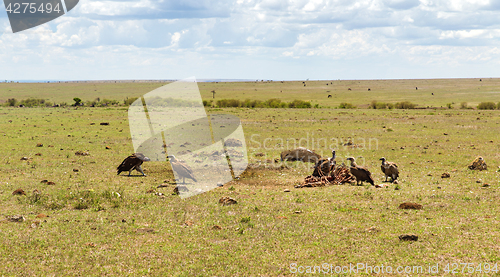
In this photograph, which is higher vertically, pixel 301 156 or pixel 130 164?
pixel 130 164

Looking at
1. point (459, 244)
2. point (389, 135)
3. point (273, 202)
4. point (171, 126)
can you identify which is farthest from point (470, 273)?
point (171, 126)

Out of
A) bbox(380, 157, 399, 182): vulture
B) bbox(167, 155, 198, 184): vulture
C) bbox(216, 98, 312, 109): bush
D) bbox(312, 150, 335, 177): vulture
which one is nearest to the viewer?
bbox(167, 155, 198, 184): vulture

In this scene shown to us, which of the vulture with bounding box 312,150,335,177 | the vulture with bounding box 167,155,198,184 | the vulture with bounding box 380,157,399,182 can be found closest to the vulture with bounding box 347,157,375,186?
the vulture with bounding box 380,157,399,182

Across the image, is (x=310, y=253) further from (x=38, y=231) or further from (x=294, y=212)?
(x=38, y=231)

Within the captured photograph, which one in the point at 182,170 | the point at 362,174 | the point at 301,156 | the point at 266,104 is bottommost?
the point at 301,156

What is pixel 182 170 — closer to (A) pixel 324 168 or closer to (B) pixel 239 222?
(B) pixel 239 222

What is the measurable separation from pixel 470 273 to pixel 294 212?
5.09 metres

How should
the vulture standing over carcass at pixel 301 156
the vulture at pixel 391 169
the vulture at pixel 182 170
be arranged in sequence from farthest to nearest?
the vulture standing over carcass at pixel 301 156 < the vulture at pixel 391 169 < the vulture at pixel 182 170

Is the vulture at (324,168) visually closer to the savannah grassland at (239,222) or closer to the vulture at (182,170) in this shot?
the savannah grassland at (239,222)

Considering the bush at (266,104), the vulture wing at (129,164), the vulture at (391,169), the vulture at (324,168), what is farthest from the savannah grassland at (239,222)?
the bush at (266,104)

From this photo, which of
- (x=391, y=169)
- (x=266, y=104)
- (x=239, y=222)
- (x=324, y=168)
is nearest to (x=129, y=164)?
(x=239, y=222)

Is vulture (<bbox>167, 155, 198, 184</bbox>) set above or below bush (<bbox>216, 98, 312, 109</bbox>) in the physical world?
below

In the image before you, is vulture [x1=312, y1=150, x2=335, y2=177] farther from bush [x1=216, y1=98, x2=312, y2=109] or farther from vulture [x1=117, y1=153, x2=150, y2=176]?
bush [x1=216, y1=98, x2=312, y2=109]

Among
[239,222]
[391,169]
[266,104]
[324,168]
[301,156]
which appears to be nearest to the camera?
[239,222]
